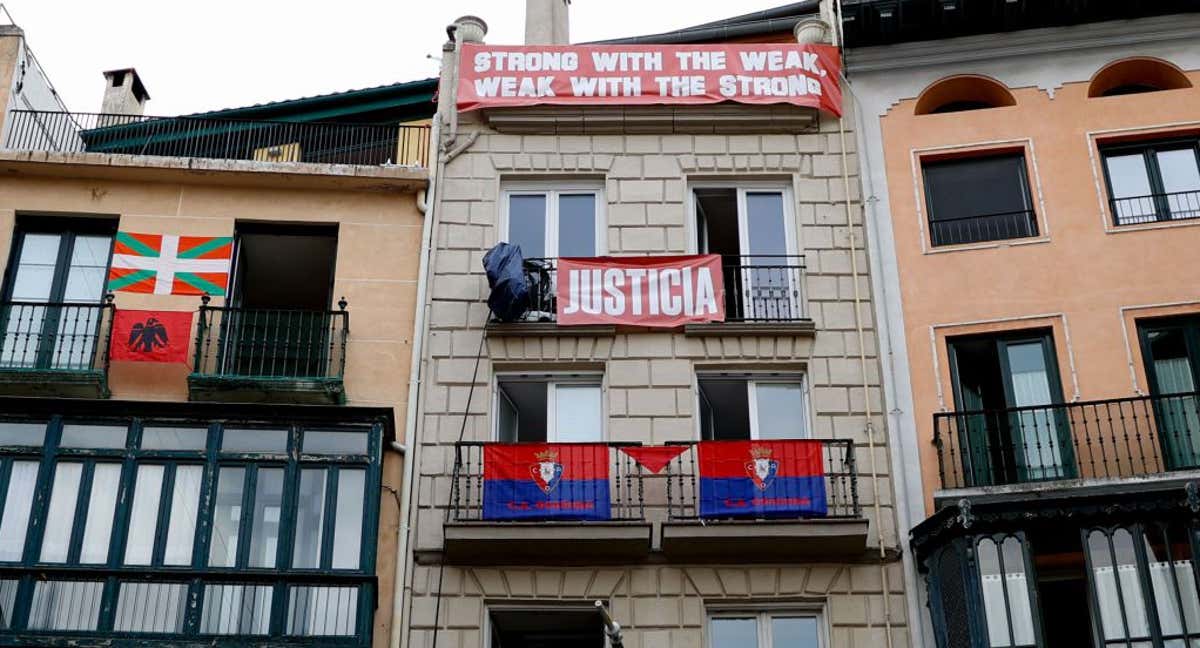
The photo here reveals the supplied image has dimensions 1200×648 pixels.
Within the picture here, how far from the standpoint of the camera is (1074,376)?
808 inches

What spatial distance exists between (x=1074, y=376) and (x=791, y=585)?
5.14 metres

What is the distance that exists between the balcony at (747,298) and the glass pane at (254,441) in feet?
12.0

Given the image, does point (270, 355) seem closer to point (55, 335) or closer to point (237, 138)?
point (55, 335)

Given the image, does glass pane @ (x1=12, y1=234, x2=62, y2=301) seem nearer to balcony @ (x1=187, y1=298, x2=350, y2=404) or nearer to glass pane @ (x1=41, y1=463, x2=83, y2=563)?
balcony @ (x1=187, y1=298, x2=350, y2=404)

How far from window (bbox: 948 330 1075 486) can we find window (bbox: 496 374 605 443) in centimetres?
530

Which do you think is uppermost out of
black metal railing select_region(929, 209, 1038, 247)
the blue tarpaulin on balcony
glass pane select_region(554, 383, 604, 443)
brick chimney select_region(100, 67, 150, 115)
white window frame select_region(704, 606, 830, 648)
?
brick chimney select_region(100, 67, 150, 115)

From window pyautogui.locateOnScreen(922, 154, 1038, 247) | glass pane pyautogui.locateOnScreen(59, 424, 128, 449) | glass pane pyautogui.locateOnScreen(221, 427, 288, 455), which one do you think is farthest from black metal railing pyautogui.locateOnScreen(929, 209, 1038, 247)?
glass pane pyautogui.locateOnScreen(59, 424, 128, 449)

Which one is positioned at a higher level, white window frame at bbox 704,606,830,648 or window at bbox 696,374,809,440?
window at bbox 696,374,809,440

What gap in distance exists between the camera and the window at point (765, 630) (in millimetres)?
19359

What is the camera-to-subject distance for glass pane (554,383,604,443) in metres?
21.2

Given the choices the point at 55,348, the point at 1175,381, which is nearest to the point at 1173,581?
the point at 1175,381

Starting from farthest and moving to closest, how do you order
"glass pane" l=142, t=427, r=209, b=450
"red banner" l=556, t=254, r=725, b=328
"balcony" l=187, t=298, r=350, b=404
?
"red banner" l=556, t=254, r=725, b=328 → "balcony" l=187, t=298, r=350, b=404 → "glass pane" l=142, t=427, r=209, b=450

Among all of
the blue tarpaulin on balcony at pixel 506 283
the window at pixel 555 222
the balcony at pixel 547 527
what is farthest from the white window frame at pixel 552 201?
the balcony at pixel 547 527

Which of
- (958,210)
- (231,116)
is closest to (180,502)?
(231,116)
